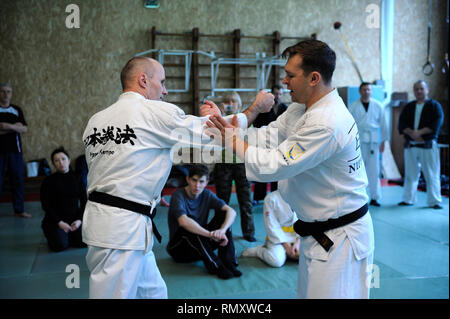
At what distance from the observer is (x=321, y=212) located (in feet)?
6.20

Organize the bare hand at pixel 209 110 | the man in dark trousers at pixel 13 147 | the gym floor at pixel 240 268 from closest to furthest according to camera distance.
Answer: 1. the bare hand at pixel 209 110
2. the gym floor at pixel 240 268
3. the man in dark trousers at pixel 13 147

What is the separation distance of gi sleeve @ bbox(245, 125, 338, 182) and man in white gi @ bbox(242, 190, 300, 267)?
8.21ft

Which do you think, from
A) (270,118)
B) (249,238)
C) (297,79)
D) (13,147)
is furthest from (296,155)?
(13,147)

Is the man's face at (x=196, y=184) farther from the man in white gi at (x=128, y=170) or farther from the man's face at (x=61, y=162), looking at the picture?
the man in white gi at (x=128, y=170)

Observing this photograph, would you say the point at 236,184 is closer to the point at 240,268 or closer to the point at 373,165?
the point at 240,268

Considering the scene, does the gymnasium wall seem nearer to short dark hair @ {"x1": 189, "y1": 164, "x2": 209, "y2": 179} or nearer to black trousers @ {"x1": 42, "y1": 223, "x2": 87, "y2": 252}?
short dark hair @ {"x1": 189, "y1": 164, "x2": 209, "y2": 179}

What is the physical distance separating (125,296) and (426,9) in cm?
1040

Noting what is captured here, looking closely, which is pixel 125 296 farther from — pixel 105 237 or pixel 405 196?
pixel 405 196

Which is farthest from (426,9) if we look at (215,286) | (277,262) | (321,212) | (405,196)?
(321,212)

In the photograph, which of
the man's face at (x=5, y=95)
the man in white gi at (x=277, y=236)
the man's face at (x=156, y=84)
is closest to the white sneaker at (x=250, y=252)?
the man in white gi at (x=277, y=236)

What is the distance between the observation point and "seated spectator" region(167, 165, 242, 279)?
13.0ft

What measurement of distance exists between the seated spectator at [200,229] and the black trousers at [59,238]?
1.38m

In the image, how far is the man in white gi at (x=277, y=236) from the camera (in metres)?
4.13

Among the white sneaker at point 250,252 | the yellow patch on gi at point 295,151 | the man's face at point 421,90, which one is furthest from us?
the man's face at point 421,90
